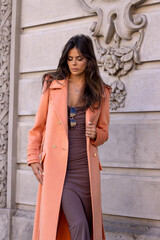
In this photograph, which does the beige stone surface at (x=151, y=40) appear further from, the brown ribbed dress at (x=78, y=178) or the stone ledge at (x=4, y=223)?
the stone ledge at (x=4, y=223)

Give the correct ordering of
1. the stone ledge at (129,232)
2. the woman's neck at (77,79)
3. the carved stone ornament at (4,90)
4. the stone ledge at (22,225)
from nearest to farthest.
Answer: the woman's neck at (77,79)
the stone ledge at (129,232)
the stone ledge at (22,225)
the carved stone ornament at (4,90)

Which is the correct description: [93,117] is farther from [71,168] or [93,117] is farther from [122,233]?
[122,233]

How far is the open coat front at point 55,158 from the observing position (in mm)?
3680

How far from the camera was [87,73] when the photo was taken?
398 cm

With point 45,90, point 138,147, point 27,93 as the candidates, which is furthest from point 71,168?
point 27,93

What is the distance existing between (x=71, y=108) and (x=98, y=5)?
195cm

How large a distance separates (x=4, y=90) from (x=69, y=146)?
2.70m

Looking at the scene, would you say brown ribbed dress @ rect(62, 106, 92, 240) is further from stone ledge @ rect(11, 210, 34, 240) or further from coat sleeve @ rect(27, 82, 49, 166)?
stone ledge @ rect(11, 210, 34, 240)

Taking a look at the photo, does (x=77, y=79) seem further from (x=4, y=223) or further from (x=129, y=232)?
(x=4, y=223)

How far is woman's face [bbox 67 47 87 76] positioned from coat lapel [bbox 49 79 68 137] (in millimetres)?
143

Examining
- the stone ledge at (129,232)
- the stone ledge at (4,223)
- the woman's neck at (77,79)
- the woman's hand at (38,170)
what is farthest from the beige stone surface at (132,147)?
the stone ledge at (4,223)

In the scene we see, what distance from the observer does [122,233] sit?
4.94m

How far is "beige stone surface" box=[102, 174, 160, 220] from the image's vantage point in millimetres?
4773

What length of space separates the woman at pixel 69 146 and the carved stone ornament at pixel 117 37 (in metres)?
1.10
